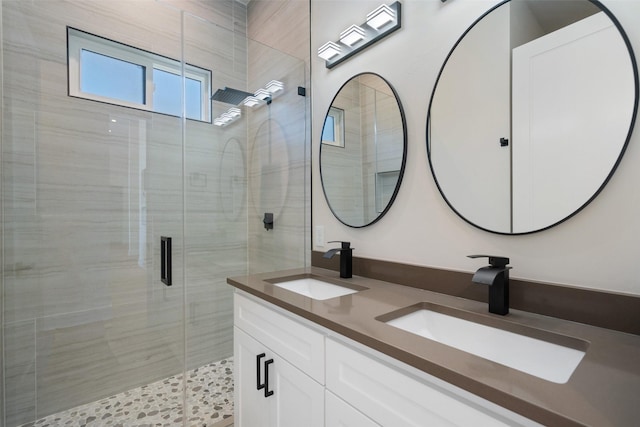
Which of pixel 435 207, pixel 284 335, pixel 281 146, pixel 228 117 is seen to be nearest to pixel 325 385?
pixel 284 335

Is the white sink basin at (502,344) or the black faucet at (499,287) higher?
the black faucet at (499,287)

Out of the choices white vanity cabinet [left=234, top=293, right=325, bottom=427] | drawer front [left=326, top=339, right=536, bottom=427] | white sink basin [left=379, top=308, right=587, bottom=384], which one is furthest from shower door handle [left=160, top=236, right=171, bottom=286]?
white sink basin [left=379, top=308, right=587, bottom=384]

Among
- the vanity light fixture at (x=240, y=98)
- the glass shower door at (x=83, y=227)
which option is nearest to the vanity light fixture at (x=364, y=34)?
the vanity light fixture at (x=240, y=98)

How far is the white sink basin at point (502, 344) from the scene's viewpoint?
2.36 feet

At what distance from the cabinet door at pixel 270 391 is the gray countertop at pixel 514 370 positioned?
0.24m

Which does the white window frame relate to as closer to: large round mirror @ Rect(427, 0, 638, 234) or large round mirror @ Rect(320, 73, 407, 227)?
large round mirror @ Rect(320, 73, 407, 227)

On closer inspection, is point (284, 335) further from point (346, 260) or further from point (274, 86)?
point (274, 86)

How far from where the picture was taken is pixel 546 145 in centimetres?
94

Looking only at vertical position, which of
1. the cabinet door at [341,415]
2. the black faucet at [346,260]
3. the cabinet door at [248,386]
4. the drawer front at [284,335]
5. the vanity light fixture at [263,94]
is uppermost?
the vanity light fixture at [263,94]

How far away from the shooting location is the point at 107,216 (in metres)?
1.89

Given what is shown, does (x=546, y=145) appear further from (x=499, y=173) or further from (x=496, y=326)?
(x=496, y=326)

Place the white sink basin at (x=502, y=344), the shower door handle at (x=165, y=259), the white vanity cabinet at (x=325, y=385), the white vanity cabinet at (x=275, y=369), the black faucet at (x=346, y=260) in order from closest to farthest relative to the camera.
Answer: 1. the white vanity cabinet at (x=325, y=385)
2. the white sink basin at (x=502, y=344)
3. the white vanity cabinet at (x=275, y=369)
4. the black faucet at (x=346, y=260)
5. the shower door handle at (x=165, y=259)

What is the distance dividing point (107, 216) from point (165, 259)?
443 millimetres

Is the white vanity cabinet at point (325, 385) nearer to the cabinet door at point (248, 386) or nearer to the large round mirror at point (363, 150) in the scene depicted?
the cabinet door at point (248, 386)
